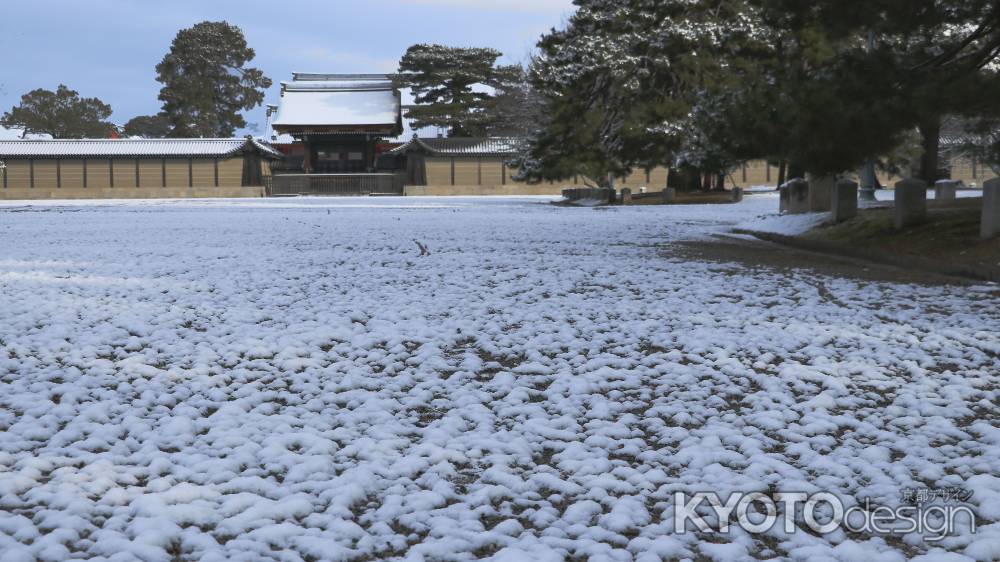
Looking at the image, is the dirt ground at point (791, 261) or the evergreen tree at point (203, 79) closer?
the dirt ground at point (791, 261)

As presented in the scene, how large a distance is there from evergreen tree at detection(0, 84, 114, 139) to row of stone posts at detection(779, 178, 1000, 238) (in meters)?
52.0

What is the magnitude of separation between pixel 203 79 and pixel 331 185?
60.1 feet

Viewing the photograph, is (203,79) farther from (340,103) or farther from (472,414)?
(472,414)

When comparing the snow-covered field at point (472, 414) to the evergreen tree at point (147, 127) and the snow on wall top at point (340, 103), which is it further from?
the evergreen tree at point (147, 127)

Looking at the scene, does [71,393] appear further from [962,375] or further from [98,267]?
[98,267]

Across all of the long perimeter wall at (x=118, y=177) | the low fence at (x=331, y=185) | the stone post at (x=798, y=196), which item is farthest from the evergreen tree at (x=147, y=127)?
the stone post at (x=798, y=196)

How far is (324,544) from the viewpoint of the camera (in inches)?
91.7

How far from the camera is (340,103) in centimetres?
5088

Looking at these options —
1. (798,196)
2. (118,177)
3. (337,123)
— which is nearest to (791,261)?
(798,196)

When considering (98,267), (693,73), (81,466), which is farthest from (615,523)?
(693,73)

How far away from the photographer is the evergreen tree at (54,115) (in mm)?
54750

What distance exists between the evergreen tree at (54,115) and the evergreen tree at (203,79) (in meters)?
5.18

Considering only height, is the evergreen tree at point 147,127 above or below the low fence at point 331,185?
above

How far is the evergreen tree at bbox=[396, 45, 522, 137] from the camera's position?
46.1 meters
